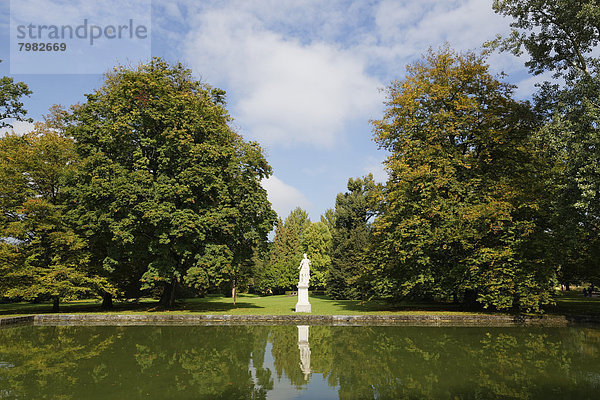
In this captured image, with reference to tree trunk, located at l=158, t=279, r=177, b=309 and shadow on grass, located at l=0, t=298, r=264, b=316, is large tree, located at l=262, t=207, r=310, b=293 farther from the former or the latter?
tree trunk, located at l=158, t=279, r=177, b=309

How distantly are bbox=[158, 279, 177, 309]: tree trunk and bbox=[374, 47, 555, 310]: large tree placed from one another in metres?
12.4

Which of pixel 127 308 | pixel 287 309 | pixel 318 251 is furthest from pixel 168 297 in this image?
pixel 318 251

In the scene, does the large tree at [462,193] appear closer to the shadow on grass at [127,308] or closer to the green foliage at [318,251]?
the shadow on grass at [127,308]

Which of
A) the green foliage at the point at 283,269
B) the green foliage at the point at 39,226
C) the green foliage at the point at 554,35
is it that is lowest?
the green foliage at the point at 283,269

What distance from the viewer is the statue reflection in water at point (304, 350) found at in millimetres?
8319

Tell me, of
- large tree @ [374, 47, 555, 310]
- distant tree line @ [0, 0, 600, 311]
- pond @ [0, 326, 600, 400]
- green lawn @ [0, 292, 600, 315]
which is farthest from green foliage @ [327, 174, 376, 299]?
pond @ [0, 326, 600, 400]

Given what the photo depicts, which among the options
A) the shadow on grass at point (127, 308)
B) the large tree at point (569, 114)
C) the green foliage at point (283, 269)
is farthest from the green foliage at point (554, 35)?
the green foliage at point (283, 269)

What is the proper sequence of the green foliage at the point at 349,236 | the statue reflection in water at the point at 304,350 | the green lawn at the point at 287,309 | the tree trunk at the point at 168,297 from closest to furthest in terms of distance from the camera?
the statue reflection in water at the point at 304,350, the green lawn at the point at 287,309, the tree trunk at the point at 168,297, the green foliage at the point at 349,236

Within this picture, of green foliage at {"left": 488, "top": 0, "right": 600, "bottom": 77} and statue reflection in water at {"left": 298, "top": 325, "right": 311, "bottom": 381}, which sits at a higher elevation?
green foliage at {"left": 488, "top": 0, "right": 600, "bottom": 77}

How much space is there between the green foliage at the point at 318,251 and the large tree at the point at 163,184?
2256 centimetres

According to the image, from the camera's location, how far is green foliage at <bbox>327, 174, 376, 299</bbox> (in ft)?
105

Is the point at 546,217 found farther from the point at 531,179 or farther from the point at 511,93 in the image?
the point at 511,93

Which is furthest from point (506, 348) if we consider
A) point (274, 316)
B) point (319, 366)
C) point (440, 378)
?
point (274, 316)

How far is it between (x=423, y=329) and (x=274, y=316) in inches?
258
